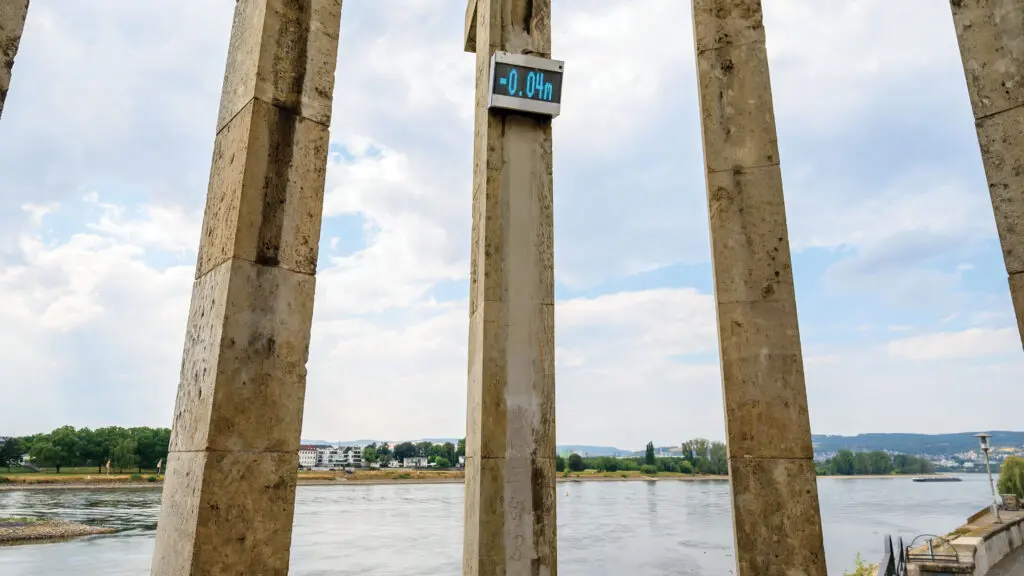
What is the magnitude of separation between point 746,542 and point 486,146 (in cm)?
499

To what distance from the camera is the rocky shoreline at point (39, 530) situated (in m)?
43.2

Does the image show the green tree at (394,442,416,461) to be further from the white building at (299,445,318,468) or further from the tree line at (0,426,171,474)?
the tree line at (0,426,171,474)

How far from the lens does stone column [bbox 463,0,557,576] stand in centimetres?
626

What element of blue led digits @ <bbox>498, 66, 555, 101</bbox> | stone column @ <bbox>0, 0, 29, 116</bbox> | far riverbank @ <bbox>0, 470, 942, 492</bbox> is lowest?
far riverbank @ <bbox>0, 470, 942, 492</bbox>

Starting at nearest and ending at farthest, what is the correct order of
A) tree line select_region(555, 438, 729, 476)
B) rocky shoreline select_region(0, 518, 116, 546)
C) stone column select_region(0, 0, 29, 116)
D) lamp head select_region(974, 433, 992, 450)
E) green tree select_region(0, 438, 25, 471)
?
1. stone column select_region(0, 0, 29, 116)
2. lamp head select_region(974, 433, 992, 450)
3. rocky shoreline select_region(0, 518, 116, 546)
4. green tree select_region(0, 438, 25, 471)
5. tree line select_region(555, 438, 729, 476)

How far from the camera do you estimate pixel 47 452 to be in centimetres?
7644

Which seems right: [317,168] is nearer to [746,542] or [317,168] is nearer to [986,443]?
[746,542]

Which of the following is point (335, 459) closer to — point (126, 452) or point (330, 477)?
point (330, 477)

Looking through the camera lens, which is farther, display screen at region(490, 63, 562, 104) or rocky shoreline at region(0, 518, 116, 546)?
rocky shoreline at region(0, 518, 116, 546)

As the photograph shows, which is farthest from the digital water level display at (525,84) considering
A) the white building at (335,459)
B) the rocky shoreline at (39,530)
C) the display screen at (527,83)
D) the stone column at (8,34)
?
the white building at (335,459)

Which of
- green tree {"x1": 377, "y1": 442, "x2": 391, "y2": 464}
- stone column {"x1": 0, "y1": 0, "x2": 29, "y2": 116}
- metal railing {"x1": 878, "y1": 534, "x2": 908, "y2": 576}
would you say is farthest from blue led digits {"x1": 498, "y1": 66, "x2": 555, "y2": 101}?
green tree {"x1": 377, "y1": 442, "x2": 391, "y2": 464}

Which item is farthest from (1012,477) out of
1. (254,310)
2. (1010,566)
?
(254,310)

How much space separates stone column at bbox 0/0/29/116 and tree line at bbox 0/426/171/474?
273 ft

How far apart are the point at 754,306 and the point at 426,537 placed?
1965 inches
